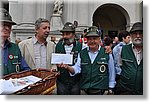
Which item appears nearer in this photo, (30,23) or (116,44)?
(116,44)

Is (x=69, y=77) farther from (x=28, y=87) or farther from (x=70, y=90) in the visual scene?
(x=28, y=87)

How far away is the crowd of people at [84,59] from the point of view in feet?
7.13

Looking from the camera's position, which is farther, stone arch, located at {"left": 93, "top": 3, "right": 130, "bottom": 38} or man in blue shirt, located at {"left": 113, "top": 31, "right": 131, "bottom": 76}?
stone arch, located at {"left": 93, "top": 3, "right": 130, "bottom": 38}

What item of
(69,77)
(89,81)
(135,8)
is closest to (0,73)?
(69,77)

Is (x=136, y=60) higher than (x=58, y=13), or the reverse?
(x=58, y=13)

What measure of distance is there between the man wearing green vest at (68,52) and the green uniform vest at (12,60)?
0.88 ft

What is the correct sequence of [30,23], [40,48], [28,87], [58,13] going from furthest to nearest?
[58,13] → [30,23] → [40,48] → [28,87]

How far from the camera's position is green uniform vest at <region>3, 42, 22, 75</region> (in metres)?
2.15

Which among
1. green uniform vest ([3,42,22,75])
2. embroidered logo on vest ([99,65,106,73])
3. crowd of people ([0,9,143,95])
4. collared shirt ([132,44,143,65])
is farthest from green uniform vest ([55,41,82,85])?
collared shirt ([132,44,143,65])

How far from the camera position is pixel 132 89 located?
218 centimetres

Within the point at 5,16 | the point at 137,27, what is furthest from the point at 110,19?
the point at 5,16

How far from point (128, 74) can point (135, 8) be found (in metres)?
0.49

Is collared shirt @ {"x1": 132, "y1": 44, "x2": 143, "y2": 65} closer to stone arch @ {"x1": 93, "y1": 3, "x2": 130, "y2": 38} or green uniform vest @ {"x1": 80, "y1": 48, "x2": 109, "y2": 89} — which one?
green uniform vest @ {"x1": 80, "y1": 48, "x2": 109, "y2": 89}

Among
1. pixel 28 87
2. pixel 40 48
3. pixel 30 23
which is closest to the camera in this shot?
pixel 28 87
